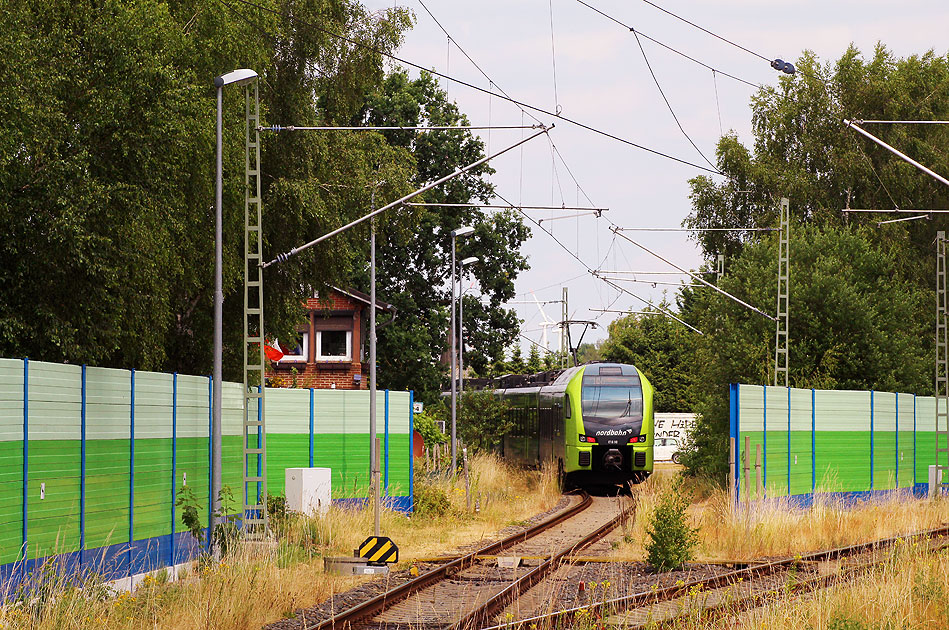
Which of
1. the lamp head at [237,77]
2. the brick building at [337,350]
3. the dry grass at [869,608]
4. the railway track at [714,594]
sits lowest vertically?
the railway track at [714,594]

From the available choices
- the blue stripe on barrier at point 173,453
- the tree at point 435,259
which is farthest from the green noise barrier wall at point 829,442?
the tree at point 435,259

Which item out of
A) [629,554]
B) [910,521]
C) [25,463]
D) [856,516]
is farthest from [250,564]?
[910,521]

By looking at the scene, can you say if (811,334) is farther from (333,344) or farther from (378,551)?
(333,344)

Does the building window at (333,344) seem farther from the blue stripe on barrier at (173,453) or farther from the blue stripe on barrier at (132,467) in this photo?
the blue stripe on barrier at (132,467)

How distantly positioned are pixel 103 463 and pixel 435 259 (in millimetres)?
42475

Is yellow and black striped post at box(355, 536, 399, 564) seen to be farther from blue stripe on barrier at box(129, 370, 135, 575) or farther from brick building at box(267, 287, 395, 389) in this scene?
brick building at box(267, 287, 395, 389)

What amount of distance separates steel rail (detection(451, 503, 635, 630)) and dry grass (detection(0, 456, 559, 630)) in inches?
81.3

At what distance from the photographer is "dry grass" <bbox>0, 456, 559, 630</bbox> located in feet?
37.0

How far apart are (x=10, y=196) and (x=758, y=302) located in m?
21.6

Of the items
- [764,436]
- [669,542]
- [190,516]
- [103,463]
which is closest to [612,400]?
[764,436]

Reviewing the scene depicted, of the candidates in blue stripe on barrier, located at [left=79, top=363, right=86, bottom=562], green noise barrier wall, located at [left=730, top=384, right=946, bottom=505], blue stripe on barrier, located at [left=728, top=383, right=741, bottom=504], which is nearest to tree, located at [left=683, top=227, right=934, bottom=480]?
green noise barrier wall, located at [left=730, top=384, right=946, bottom=505]

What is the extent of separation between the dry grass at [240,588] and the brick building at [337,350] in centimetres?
3113

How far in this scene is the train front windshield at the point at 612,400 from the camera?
109 feet

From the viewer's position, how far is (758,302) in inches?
1364
